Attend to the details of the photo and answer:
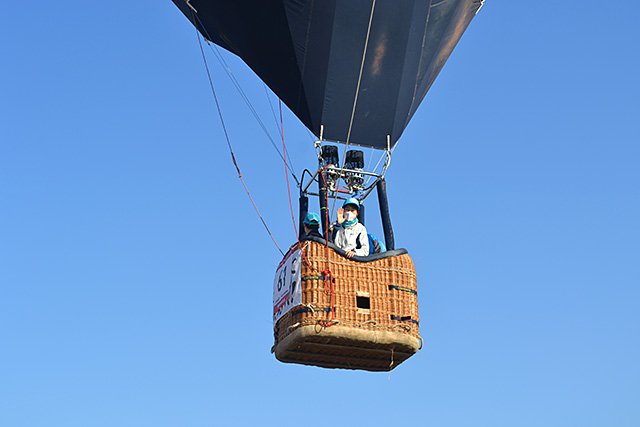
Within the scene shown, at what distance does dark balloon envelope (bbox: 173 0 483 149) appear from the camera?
40.2ft

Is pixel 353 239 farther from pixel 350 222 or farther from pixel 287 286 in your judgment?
pixel 287 286

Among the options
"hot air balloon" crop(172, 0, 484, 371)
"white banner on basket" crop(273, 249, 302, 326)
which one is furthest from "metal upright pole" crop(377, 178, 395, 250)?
"white banner on basket" crop(273, 249, 302, 326)

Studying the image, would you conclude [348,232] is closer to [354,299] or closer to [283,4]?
[354,299]

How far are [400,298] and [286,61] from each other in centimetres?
369

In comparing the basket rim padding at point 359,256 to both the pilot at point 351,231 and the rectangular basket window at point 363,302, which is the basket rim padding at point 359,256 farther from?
the rectangular basket window at point 363,302

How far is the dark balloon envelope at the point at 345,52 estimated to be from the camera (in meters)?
12.3

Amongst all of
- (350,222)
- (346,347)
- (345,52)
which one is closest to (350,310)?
(346,347)

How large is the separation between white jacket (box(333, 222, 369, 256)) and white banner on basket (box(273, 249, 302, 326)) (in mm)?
645

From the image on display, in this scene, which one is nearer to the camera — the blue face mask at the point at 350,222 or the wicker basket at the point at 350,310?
the wicker basket at the point at 350,310

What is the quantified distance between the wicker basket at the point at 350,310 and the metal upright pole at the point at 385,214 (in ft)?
1.05

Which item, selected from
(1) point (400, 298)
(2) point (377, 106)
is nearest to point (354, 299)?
(1) point (400, 298)

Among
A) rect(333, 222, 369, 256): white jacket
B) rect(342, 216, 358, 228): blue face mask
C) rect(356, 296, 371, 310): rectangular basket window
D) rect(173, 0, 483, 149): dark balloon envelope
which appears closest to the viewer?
rect(356, 296, 371, 310): rectangular basket window

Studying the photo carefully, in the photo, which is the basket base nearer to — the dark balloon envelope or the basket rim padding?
the basket rim padding

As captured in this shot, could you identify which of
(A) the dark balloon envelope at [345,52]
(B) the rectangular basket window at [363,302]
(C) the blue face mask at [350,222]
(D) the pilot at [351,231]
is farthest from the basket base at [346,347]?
(A) the dark balloon envelope at [345,52]
